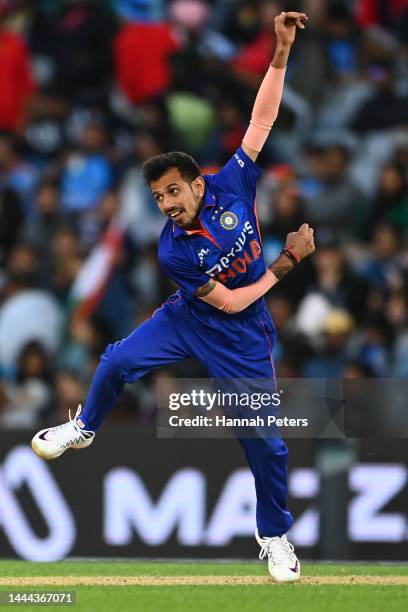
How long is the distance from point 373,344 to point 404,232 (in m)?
1.18

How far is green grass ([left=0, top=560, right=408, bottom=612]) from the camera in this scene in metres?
6.99

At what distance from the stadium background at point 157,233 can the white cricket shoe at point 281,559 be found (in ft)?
5.39

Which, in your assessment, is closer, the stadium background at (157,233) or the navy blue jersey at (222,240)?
the navy blue jersey at (222,240)

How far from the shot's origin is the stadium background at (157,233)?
9.54 metres

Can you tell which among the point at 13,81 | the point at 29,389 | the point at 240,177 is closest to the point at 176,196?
the point at 240,177

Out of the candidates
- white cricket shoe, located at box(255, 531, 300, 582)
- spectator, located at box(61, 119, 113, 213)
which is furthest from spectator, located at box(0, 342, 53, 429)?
white cricket shoe, located at box(255, 531, 300, 582)

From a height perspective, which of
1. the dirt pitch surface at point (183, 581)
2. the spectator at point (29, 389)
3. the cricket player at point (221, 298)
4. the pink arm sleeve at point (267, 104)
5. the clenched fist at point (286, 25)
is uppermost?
the clenched fist at point (286, 25)

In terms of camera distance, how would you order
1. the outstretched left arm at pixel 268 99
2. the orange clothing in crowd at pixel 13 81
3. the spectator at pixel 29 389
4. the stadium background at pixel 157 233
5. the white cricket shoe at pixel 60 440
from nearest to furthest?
the outstretched left arm at pixel 268 99
the white cricket shoe at pixel 60 440
the stadium background at pixel 157 233
the spectator at pixel 29 389
the orange clothing in crowd at pixel 13 81

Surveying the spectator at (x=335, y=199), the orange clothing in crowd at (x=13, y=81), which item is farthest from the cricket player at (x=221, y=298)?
the orange clothing in crowd at (x=13, y=81)

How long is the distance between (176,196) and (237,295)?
1.80 feet

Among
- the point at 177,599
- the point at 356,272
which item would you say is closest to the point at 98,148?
the point at 356,272

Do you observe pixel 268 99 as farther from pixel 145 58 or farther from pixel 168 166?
pixel 145 58

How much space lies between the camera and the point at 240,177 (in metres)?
7.59
